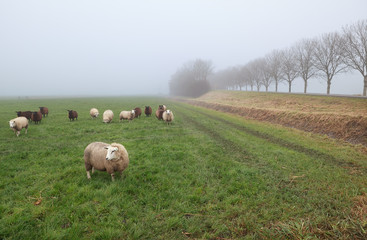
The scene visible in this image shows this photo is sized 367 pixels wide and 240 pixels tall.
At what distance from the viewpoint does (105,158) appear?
5.92 meters

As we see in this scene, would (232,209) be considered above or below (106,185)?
below

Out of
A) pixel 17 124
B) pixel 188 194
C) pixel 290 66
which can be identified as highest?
pixel 290 66

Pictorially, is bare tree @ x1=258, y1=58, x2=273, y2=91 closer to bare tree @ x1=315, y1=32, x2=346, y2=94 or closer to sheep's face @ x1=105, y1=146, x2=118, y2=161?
bare tree @ x1=315, y1=32, x2=346, y2=94

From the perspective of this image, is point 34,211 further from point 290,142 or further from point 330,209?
point 290,142

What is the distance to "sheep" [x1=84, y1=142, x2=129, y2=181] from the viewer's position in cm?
579

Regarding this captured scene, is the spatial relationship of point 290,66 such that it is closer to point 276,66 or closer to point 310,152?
point 276,66

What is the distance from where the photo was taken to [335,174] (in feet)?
21.6

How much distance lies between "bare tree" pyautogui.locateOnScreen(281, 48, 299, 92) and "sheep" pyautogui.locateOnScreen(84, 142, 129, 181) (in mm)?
50809

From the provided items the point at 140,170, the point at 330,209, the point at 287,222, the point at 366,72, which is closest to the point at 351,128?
the point at 330,209

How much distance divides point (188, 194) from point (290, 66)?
5227 cm

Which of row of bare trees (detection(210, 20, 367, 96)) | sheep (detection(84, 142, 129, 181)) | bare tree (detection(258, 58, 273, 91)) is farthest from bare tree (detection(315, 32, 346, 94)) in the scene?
sheep (detection(84, 142, 129, 181))

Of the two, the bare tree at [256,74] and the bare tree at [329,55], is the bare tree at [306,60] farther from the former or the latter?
the bare tree at [256,74]

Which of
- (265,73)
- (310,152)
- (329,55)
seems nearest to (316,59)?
(329,55)

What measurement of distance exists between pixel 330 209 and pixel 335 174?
2866 mm
